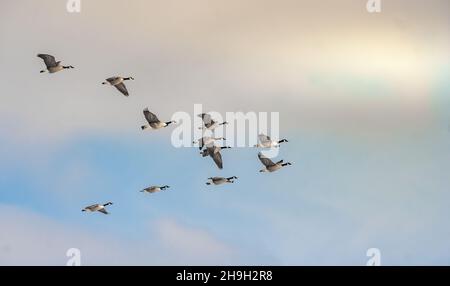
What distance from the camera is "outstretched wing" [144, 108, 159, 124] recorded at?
4609 cm

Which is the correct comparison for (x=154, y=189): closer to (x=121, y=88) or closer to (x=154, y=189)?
(x=154, y=189)

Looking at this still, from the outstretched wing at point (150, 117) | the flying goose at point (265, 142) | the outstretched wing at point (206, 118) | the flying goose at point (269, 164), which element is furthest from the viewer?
the flying goose at point (269, 164)

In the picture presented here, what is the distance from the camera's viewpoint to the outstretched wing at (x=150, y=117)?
1815 inches

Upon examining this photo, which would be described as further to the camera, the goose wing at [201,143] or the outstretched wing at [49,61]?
the goose wing at [201,143]

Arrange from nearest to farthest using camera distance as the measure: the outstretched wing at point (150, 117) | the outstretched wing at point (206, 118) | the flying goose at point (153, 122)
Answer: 1. the outstretched wing at point (150, 117)
2. the flying goose at point (153, 122)
3. the outstretched wing at point (206, 118)

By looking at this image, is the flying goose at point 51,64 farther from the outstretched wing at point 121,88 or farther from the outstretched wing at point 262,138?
the outstretched wing at point 262,138

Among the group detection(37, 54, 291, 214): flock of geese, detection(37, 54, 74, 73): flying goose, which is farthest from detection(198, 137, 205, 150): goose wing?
detection(37, 54, 74, 73): flying goose

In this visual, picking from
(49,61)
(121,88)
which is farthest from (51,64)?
(121,88)

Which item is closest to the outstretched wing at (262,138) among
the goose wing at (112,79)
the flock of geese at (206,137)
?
the flock of geese at (206,137)

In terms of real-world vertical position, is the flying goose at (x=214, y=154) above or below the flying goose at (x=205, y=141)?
below

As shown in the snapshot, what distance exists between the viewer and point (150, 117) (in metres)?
46.2
